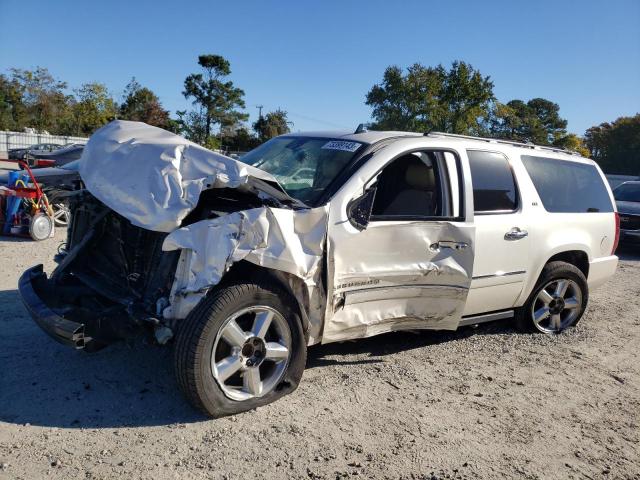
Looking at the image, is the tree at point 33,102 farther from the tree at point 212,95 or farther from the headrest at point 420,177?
the headrest at point 420,177

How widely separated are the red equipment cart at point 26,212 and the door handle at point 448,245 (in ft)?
22.7

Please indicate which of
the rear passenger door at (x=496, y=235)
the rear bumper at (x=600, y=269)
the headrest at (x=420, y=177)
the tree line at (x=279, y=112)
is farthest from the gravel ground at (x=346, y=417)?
the tree line at (x=279, y=112)

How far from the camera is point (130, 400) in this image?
11.4 feet

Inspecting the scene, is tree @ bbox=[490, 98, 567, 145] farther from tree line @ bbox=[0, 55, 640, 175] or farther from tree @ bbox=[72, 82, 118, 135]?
tree @ bbox=[72, 82, 118, 135]

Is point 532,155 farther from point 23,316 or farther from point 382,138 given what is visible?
point 23,316

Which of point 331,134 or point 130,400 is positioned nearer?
point 130,400

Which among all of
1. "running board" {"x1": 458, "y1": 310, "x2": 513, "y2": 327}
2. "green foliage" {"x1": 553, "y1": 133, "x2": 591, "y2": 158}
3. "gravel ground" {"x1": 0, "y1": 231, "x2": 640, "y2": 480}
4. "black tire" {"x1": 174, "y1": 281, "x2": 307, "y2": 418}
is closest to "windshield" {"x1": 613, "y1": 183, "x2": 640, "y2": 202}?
"gravel ground" {"x1": 0, "y1": 231, "x2": 640, "y2": 480}

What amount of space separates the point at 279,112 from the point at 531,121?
26.7 meters

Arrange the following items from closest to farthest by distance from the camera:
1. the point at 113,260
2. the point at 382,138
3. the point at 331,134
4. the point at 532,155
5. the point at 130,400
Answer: the point at 130,400 → the point at 113,260 → the point at 382,138 → the point at 331,134 → the point at 532,155

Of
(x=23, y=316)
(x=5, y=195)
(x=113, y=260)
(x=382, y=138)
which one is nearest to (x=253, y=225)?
(x=113, y=260)

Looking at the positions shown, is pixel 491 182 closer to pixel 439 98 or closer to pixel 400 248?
pixel 400 248

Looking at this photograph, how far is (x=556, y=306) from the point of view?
552 centimetres

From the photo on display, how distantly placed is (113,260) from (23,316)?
155 centimetres

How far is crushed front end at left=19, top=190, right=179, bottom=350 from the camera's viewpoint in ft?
10.5
